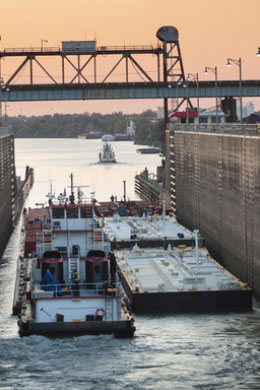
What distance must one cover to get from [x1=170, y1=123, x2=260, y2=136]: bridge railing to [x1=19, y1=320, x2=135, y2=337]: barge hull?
11657 millimetres

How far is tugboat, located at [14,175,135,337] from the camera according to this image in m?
30.5

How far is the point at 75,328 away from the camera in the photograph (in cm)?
3034

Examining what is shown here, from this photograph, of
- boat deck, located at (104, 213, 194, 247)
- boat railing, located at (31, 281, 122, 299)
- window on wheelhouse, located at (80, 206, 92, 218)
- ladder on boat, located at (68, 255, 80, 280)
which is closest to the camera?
boat railing, located at (31, 281, 122, 299)

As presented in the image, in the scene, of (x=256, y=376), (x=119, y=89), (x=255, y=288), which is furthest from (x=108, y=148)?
(x=256, y=376)

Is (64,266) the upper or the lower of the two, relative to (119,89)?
lower

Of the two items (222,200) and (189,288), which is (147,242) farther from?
(189,288)

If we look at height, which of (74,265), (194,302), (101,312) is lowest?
(194,302)

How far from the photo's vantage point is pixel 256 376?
27.0 m

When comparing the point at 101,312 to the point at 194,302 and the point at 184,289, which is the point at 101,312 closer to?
the point at 194,302

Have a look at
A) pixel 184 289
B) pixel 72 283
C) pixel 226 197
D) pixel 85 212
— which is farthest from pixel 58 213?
pixel 226 197

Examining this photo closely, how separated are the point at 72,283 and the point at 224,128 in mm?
16155

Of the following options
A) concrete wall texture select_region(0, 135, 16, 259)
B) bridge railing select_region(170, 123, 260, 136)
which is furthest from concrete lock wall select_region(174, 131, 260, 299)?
concrete wall texture select_region(0, 135, 16, 259)

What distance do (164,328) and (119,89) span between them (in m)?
45.5

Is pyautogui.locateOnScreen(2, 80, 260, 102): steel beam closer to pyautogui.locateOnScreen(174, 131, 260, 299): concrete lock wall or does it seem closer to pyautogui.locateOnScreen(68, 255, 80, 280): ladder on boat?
pyautogui.locateOnScreen(174, 131, 260, 299): concrete lock wall
